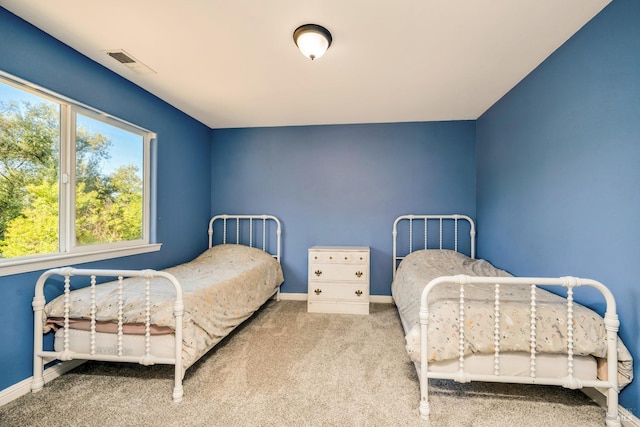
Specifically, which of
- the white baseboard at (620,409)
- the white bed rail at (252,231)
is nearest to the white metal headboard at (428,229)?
the white bed rail at (252,231)

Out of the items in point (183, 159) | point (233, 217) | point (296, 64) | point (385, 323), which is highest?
point (296, 64)

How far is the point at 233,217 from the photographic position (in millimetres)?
3707

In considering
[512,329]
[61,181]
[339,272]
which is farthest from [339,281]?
[61,181]

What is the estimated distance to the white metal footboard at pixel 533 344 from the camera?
1.40 m

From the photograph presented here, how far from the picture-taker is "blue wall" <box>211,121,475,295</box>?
11.2 feet

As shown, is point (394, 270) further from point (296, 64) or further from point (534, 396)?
point (296, 64)

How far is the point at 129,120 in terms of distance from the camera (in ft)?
8.09

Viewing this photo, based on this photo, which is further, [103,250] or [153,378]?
[103,250]

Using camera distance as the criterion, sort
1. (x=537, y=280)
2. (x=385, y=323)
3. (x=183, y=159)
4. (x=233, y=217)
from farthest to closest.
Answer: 1. (x=233, y=217)
2. (x=183, y=159)
3. (x=385, y=323)
4. (x=537, y=280)

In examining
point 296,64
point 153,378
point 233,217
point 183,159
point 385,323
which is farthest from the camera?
point 233,217

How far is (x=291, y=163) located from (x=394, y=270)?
6.10 feet

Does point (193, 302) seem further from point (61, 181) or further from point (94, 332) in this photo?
point (61, 181)

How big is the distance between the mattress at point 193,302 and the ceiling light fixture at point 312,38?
1.77 meters

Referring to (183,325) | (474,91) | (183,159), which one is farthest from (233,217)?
(474,91)
